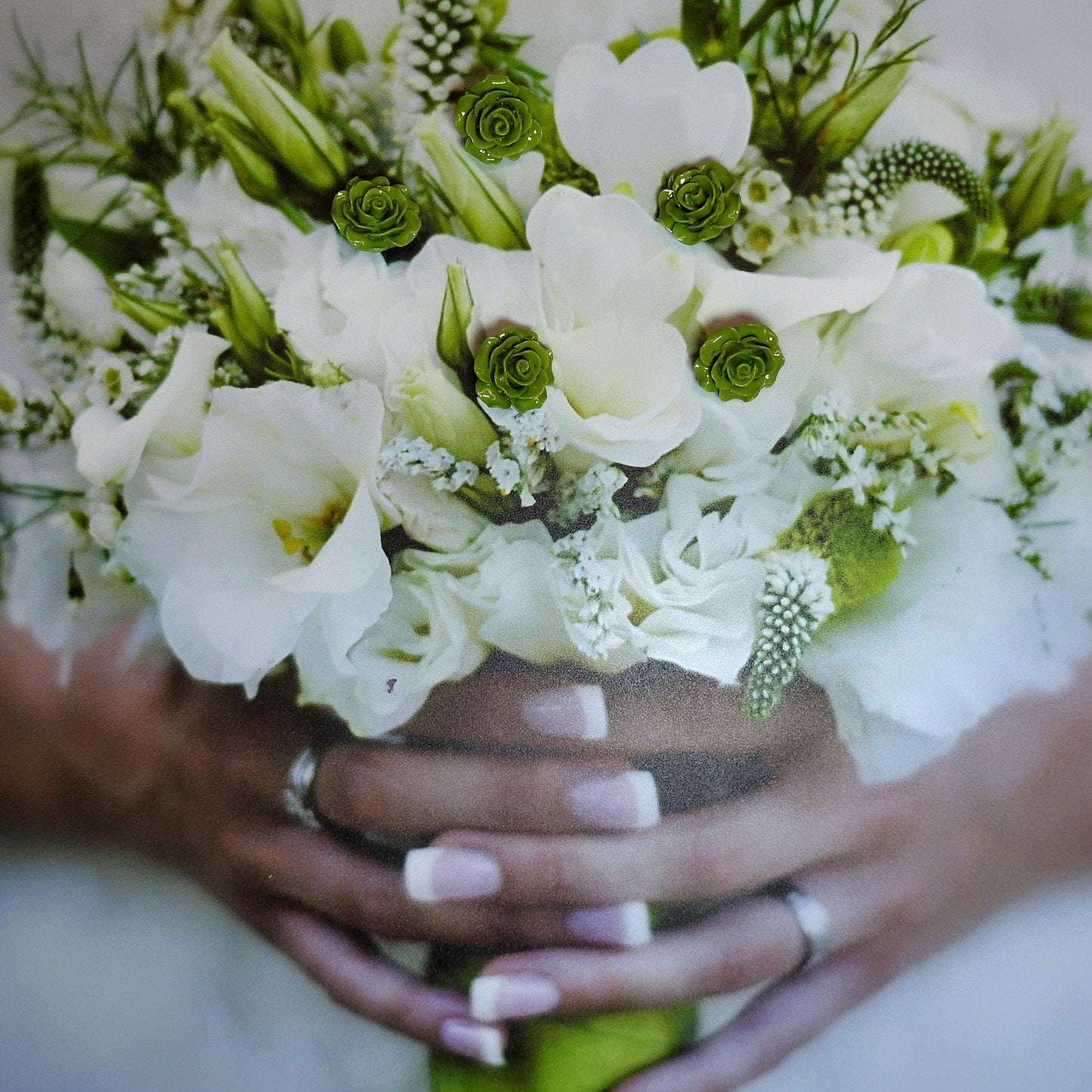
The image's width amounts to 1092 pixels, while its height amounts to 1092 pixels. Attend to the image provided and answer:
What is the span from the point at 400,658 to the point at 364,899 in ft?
0.72

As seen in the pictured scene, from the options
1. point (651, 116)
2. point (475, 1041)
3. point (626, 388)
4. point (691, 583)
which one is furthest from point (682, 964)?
point (651, 116)

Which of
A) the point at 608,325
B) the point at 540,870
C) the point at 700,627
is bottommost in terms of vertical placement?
the point at 540,870

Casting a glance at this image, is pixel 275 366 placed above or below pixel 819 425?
below

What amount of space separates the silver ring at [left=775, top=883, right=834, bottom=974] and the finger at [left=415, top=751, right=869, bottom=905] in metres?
0.02

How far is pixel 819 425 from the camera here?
2.35ft

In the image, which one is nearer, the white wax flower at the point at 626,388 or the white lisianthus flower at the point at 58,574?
the white wax flower at the point at 626,388

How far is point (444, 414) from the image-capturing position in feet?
2.32

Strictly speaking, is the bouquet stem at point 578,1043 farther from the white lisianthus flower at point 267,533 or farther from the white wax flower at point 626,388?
the white wax flower at point 626,388

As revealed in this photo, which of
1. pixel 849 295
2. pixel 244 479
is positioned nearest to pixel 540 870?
pixel 244 479

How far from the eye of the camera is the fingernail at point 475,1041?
757 millimetres

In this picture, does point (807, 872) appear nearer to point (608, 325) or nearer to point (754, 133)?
point (608, 325)

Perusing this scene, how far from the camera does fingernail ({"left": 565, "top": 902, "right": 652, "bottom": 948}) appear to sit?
29.4 inches

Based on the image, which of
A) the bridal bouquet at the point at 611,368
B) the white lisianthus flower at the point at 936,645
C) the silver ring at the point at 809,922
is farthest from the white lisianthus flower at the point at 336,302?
the silver ring at the point at 809,922

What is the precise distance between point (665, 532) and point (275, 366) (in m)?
0.37
